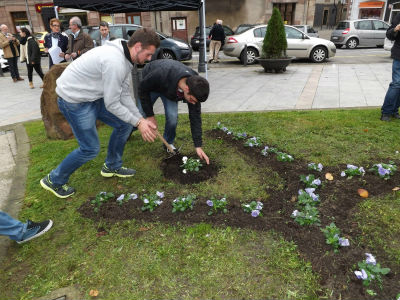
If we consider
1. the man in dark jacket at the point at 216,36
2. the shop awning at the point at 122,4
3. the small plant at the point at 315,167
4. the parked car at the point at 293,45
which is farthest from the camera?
the man in dark jacket at the point at 216,36

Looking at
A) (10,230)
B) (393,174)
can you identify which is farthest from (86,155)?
(393,174)

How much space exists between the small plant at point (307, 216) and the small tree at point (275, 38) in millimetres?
8229

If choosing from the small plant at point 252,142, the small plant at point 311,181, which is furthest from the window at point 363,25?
the small plant at point 311,181

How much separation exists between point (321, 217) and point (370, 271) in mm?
672

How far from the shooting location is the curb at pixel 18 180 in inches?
121

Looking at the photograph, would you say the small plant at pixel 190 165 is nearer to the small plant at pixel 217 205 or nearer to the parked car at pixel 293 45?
the small plant at pixel 217 205

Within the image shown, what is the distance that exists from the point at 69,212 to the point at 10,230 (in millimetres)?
623

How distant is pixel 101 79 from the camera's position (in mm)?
2896

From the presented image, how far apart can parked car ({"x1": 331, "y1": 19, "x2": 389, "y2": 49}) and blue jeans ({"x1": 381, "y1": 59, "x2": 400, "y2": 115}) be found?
13820 mm

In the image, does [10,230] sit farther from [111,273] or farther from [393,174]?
[393,174]

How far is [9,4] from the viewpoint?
1080 inches

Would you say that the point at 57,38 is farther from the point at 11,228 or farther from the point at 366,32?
the point at 366,32

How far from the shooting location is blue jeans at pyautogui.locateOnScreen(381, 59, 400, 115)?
16.1 feet

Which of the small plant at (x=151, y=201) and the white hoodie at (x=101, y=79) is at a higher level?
the white hoodie at (x=101, y=79)
